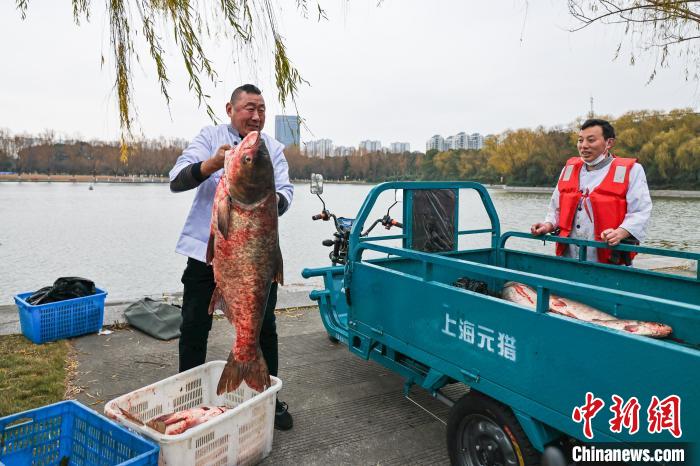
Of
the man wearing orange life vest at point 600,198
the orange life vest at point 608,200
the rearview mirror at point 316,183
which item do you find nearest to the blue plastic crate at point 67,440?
the rearview mirror at point 316,183

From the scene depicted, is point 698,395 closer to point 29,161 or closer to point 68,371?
point 68,371

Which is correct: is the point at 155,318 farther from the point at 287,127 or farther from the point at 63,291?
the point at 287,127

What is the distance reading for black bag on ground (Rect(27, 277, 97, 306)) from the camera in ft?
16.9

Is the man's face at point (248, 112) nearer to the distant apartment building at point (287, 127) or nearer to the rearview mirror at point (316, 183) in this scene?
the distant apartment building at point (287, 127)

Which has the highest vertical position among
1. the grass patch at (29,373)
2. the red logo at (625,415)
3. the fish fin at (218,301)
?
the fish fin at (218,301)

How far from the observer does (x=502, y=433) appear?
243 cm

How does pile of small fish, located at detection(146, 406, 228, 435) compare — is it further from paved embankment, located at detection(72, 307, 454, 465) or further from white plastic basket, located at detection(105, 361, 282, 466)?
paved embankment, located at detection(72, 307, 454, 465)

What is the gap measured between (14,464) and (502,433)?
243 cm

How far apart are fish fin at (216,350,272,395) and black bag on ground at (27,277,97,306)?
3.53 meters

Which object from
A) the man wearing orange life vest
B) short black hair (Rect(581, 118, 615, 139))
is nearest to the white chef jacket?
the man wearing orange life vest

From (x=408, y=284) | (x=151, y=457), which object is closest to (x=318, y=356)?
(x=408, y=284)

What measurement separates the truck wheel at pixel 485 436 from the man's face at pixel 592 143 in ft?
8.37

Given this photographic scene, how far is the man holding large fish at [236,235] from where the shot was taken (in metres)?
2.32

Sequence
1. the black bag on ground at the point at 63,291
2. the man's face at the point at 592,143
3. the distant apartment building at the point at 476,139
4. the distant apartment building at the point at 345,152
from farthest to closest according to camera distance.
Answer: the distant apartment building at the point at 476,139 → the distant apartment building at the point at 345,152 → the black bag on ground at the point at 63,291 → the man's face at the point at 592,143
